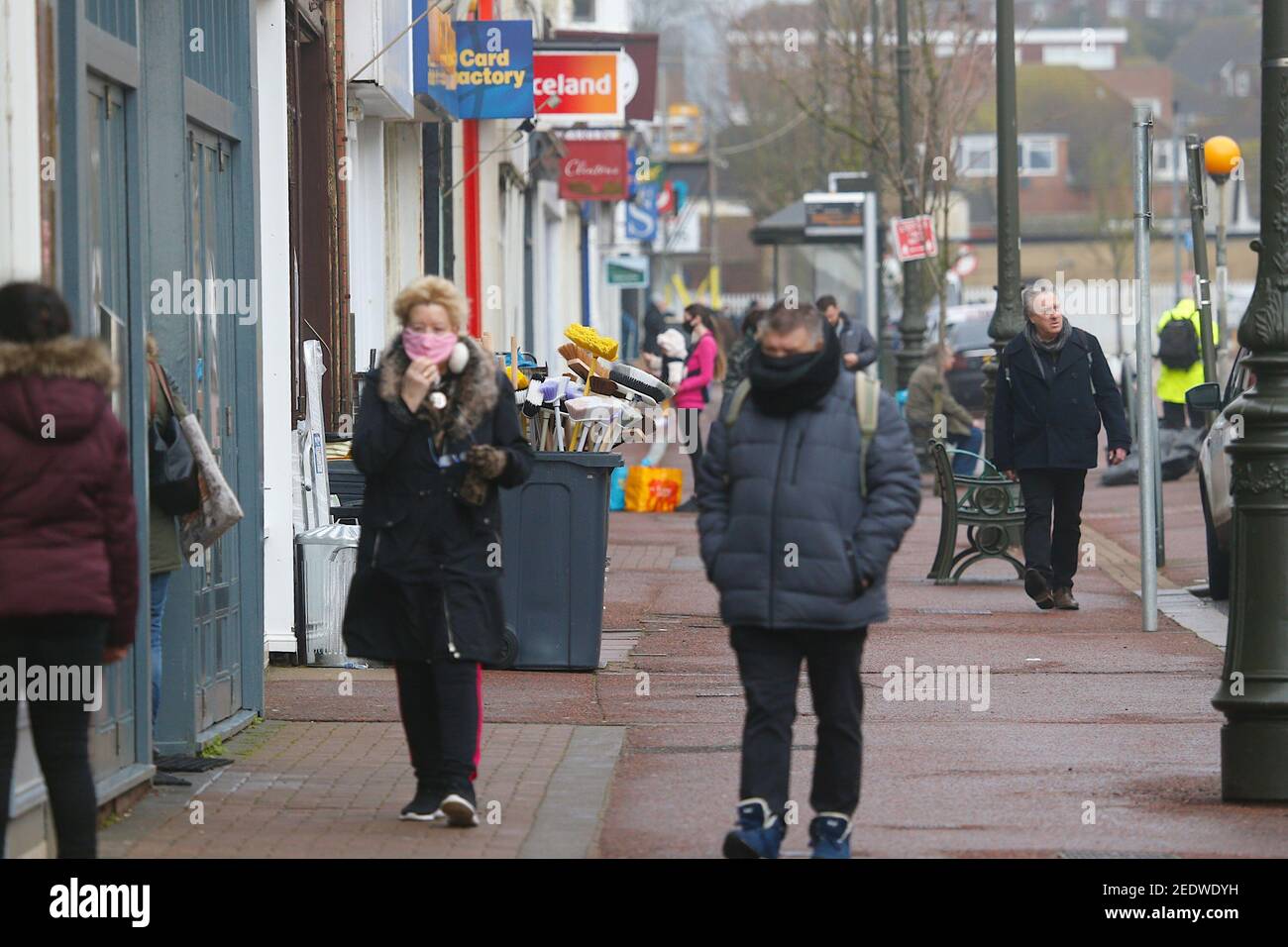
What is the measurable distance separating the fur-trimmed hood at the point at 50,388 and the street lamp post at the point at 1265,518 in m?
3.91

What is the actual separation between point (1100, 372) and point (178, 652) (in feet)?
20.9

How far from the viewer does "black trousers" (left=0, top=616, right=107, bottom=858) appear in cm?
559

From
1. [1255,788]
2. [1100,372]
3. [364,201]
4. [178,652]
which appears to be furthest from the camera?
[364,201]

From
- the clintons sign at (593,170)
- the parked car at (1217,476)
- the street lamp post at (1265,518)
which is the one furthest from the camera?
the clintons sign at (593,170)

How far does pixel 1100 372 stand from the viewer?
12734mm

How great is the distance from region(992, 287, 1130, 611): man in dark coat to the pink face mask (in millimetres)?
6173

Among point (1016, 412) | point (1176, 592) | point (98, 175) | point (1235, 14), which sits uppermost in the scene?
point (1235, 14)

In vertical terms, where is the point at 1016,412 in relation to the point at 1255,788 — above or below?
above

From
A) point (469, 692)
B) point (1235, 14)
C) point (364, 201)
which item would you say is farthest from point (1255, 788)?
point (1235, 14)

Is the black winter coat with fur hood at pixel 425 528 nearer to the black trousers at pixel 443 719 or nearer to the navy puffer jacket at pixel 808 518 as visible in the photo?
the black trousers at pixel 443 719

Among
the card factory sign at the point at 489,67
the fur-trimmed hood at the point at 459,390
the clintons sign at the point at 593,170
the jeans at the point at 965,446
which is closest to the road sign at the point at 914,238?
the jeans at the point at 965,446

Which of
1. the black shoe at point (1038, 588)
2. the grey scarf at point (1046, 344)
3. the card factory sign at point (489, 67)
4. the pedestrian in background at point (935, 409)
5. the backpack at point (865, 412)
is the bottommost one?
the black shoe at point (1038, 588)

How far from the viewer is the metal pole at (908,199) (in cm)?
2405

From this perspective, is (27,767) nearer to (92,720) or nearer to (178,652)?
(92,720)
